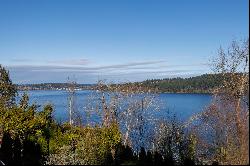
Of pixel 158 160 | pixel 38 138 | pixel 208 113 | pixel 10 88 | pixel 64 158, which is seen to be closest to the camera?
pixel 158 160

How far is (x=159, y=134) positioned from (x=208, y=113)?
6.70 meters

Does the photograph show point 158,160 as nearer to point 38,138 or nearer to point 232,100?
point 232,100

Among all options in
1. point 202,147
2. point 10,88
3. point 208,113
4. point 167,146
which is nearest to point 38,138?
point 167,146

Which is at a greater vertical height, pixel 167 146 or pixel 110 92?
pixel 110 92

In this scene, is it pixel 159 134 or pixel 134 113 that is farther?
pixel 134 113

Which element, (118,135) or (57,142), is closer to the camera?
(118,135)

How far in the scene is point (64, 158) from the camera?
30469mm

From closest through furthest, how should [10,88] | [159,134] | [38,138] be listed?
[38,138]
[159,134]
[10,88]

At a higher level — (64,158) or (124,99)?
(124,99)

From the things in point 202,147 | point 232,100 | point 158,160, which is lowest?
point 202,147

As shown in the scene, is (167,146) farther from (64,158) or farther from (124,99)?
(64,158)

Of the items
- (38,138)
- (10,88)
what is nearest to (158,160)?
(38,138)

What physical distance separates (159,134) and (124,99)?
21.1 ft

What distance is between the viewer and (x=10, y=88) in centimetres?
8038
